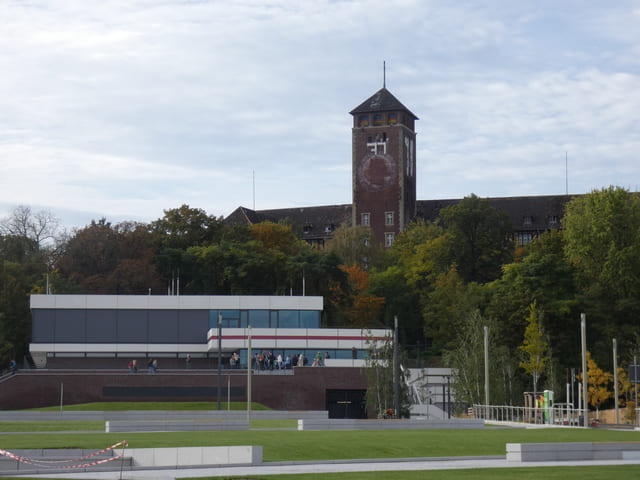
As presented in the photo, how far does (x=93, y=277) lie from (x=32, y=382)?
22.0 meters

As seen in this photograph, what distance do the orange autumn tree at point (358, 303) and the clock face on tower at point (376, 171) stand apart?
3136cm

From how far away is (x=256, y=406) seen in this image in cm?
7256

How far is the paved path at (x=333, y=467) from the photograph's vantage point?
1003 inches

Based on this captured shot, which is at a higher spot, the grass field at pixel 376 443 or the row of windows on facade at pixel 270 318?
the row of windows on facade at pixel 270 318

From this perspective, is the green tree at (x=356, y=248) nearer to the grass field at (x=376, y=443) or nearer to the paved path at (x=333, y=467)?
the grass field at (x=376, y=443)

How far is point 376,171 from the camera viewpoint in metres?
140

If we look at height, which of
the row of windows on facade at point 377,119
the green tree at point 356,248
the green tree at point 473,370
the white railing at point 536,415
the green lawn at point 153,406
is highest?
the row of windows on facade at point 377,119

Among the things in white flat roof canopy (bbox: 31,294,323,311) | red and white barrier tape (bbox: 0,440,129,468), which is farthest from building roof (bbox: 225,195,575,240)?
red and white barrier tape (bbox: 0,440,129,468)

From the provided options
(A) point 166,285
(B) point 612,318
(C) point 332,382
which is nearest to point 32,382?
(C) point 332,382

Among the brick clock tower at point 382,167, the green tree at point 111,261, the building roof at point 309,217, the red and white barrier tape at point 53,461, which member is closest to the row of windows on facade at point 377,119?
the brick clock tower at point 382,167

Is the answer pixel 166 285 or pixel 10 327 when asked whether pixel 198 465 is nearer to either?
pixel 10 327

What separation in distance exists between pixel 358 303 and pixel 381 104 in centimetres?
4416

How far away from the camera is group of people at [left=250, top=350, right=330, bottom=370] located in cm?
7769

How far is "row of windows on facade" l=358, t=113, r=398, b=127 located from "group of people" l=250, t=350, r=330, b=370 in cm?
6497
